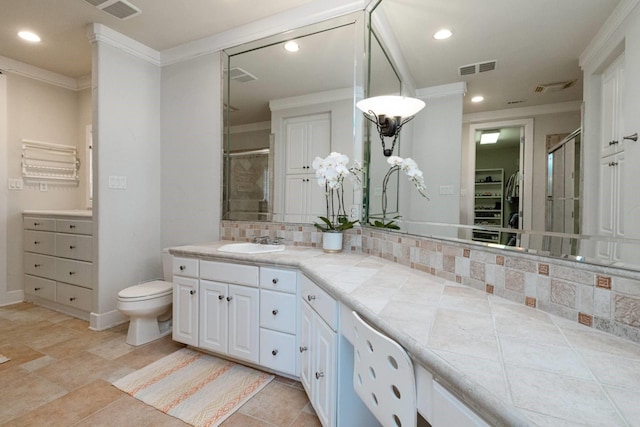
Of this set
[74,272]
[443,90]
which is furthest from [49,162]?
[443,90]

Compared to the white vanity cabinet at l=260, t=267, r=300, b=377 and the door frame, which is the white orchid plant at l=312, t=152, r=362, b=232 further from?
the door frame

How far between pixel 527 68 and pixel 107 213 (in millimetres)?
3037

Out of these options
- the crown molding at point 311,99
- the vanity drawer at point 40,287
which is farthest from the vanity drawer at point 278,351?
the vanity drawer at point 40,287

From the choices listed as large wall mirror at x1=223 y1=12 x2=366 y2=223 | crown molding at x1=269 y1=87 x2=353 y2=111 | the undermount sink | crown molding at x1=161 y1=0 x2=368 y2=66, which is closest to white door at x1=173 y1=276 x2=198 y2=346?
the undermount sink

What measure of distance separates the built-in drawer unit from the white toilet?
0.73m

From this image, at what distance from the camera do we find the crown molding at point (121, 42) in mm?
2553

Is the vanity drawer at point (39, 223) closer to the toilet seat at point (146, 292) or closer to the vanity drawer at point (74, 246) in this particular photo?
the vanity drawer at point (74, 246)

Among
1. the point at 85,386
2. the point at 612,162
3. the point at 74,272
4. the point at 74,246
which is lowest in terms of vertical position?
the point at 85,386

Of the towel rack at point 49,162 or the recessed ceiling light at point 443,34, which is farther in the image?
the towel rack at point 49,162

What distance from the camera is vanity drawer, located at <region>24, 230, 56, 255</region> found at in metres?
3.00

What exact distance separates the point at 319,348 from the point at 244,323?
670mm

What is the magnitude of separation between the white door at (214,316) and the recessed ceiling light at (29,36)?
9.10 feet

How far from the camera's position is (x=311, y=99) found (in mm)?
2326

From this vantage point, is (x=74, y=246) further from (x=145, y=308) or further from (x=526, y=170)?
(x=526, y=170)
